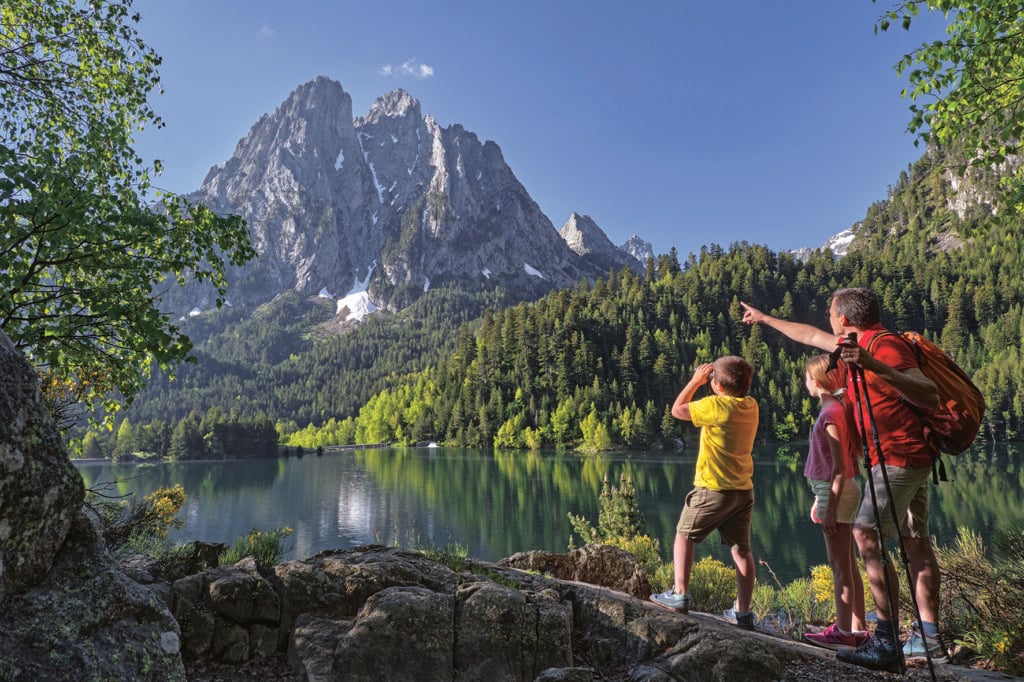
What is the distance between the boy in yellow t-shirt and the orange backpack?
50.3 inches

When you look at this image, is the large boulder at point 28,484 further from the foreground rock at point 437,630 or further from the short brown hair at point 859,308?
the short brown hair at point 859,308

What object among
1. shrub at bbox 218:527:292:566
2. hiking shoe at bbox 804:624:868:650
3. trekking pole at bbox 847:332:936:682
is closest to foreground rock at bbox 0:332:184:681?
shrub at bbox 218:527:292:566

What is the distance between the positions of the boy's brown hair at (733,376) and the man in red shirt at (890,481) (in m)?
0.84

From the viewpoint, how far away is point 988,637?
169 inches

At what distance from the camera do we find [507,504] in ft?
136

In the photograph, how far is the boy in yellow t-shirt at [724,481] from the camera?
486 cm

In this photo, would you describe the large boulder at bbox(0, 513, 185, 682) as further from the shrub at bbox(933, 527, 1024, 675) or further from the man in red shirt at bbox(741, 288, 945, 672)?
the shrub at bbox(933, 527, 1024, 675)

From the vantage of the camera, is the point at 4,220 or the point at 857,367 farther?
the point at 4,220

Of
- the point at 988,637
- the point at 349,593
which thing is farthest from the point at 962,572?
the point at 349,593

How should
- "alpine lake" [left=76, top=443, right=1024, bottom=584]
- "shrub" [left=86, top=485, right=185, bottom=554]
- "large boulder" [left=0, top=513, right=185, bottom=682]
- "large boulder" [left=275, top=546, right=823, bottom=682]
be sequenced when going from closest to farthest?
1. "large boulder" [left=0, top=513, right=185, bottom=682]
2. "large boulder" [left=275, top=546, right=823, bottom=682]
3. "shrub" [left=86, top=485, right=185, bottom=554]
4. "alpine lake" [left=76, top=443, right=1024, bottom=584]

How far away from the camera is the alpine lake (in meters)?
28.9

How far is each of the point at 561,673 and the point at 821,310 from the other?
6818 inches

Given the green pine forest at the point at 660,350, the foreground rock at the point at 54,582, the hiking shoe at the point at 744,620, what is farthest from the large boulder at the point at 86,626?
the green pine forest at the point at 660,350

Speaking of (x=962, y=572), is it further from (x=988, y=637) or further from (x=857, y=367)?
(x=857, y=367)
